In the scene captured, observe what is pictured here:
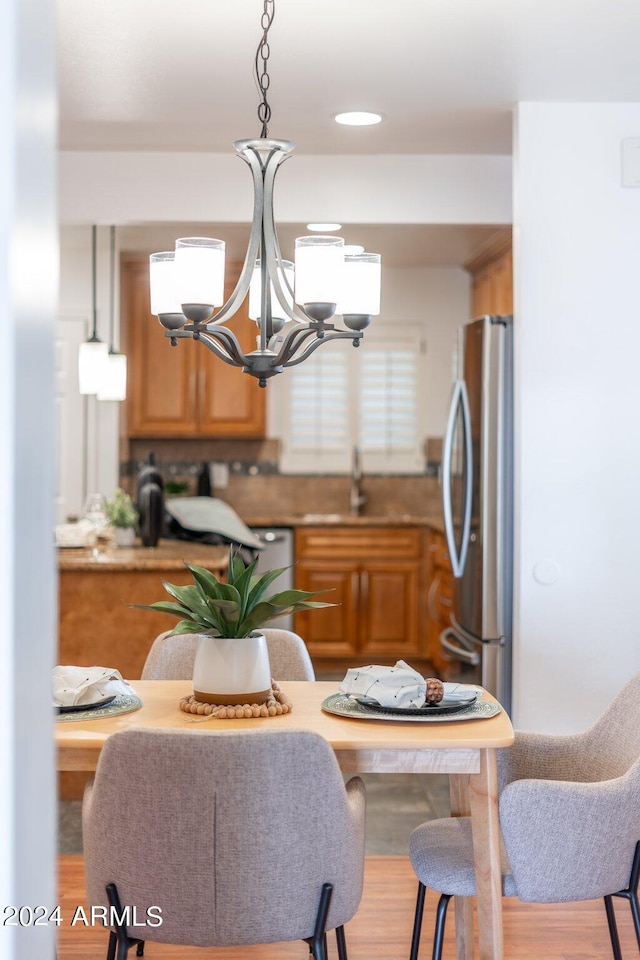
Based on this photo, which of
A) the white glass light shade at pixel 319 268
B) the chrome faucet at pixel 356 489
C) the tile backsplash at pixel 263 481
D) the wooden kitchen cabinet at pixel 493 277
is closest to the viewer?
the white glass light shade at pixel 319 268

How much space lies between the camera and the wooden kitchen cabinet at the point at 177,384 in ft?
22.0

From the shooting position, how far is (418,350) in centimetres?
709

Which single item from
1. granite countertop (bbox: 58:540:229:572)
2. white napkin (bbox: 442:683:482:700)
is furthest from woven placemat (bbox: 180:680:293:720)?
granite countertop (bbox: 58:540:229:572)

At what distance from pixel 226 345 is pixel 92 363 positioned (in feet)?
7.44

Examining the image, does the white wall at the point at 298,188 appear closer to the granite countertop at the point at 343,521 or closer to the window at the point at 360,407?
the granite countertop at the point at 343,521

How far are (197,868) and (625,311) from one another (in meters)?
2.59

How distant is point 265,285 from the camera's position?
8.38ft

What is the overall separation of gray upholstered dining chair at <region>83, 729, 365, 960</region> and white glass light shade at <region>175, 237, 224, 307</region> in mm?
1012

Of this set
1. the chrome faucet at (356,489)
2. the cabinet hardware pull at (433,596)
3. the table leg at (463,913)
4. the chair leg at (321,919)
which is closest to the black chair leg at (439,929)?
the table leg at (463,913)

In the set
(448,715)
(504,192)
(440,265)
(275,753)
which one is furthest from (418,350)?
(275,753)

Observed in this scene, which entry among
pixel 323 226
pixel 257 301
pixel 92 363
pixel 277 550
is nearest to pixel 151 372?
pixel 277 550

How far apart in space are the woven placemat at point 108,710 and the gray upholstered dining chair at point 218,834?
1.17 feet

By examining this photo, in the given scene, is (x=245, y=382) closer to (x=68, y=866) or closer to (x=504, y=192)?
(x=504, y=192)

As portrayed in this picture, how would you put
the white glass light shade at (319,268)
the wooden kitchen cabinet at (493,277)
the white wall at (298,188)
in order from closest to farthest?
the white glass light shade at (319,268), the white wall at (298,188), the wooden kitchen cabinet at (493,277)
